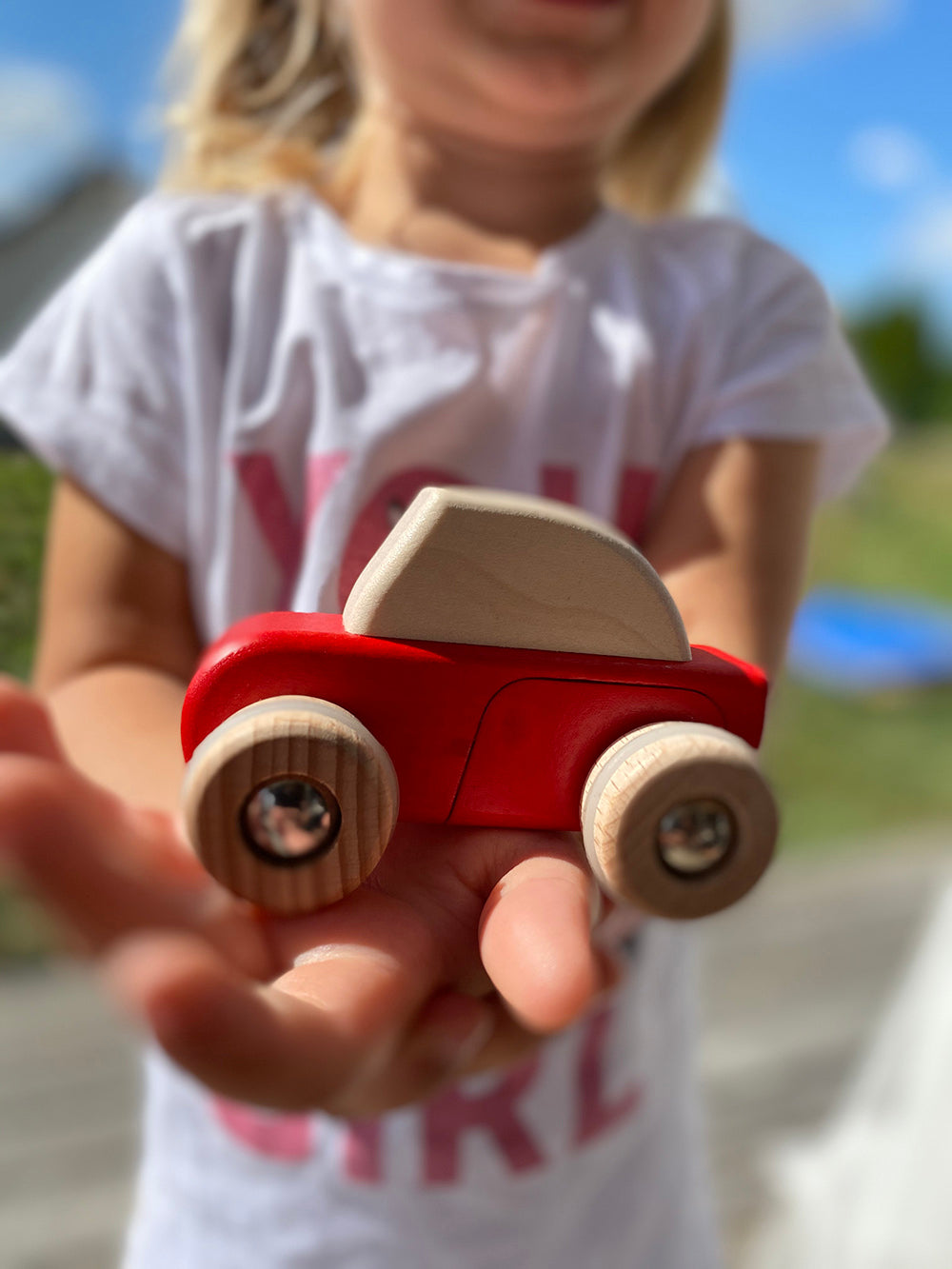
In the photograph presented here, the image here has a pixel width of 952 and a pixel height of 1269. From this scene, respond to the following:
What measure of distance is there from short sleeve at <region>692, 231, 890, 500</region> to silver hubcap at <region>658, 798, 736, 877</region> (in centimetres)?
22

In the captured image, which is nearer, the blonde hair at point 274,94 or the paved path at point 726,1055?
the blonde hair at point 274,94

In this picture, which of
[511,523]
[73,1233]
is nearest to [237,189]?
[511,523]

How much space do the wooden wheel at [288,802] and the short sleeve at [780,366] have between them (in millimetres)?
253

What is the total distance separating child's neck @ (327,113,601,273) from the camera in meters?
0.49

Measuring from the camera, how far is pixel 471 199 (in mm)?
498

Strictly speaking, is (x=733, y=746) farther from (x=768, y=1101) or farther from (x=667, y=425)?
(x=768, y=1101)

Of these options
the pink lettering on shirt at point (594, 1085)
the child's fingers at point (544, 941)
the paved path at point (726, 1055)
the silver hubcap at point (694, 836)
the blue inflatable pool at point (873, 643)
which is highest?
the silver hubcap at point (694, 836)

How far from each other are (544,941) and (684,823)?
0.15ft

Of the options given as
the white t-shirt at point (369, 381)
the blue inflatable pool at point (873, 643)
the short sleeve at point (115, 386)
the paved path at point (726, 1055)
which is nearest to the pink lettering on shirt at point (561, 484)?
the white t-shirt at point (369, 381)

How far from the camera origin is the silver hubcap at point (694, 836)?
0.89ft

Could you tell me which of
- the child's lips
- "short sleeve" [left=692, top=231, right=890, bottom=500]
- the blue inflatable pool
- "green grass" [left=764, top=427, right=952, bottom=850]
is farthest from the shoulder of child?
the blue inflatable pool

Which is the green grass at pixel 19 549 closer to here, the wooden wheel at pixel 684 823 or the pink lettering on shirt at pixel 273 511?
the pink lettering on shirt at pixel 273 511

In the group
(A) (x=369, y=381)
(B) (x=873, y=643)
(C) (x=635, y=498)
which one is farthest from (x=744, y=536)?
(B) (x=873, y=643)

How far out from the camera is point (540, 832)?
0.31 meters
